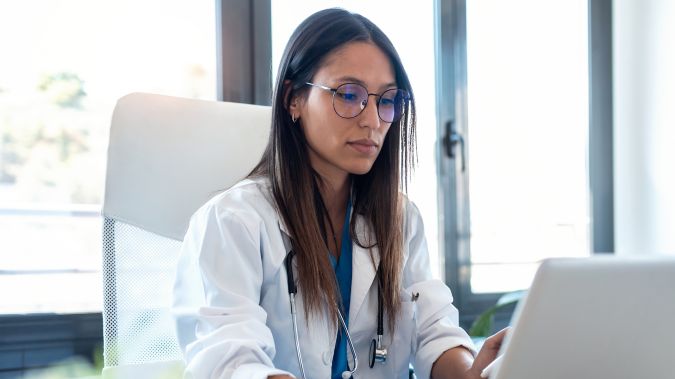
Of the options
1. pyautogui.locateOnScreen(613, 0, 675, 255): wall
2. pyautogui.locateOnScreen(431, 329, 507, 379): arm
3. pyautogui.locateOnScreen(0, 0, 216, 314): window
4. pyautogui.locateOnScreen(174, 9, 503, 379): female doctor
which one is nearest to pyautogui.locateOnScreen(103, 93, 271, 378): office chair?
pyautogui.locateOnScreen(174, 9, 503, 379): female doctor

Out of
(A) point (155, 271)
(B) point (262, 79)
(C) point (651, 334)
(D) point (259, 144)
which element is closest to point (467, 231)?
(B) point (262, 79)

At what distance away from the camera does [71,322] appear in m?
1.84

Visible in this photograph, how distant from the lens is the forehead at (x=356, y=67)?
1230mm

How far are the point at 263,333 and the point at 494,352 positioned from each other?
0.36m

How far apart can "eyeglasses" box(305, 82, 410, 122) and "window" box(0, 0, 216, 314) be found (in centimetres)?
86

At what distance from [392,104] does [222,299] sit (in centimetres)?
49

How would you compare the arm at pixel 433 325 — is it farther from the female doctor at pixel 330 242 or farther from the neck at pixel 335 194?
the neck at pixel 335 194

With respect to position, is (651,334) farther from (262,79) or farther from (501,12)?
(501,12)

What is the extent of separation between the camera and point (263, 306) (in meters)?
1.17

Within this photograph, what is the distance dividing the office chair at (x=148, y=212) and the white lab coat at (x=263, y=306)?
0.11 m

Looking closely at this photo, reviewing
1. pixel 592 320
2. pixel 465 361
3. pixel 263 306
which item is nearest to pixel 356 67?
pixel 263 306

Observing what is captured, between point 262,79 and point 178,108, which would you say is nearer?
point 178,108

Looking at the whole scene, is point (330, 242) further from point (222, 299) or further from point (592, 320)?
point (592, 320)

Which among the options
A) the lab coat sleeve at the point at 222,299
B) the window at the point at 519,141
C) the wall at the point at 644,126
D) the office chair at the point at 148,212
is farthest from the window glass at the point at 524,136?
the lab coat sleeve at the point at 222,299
